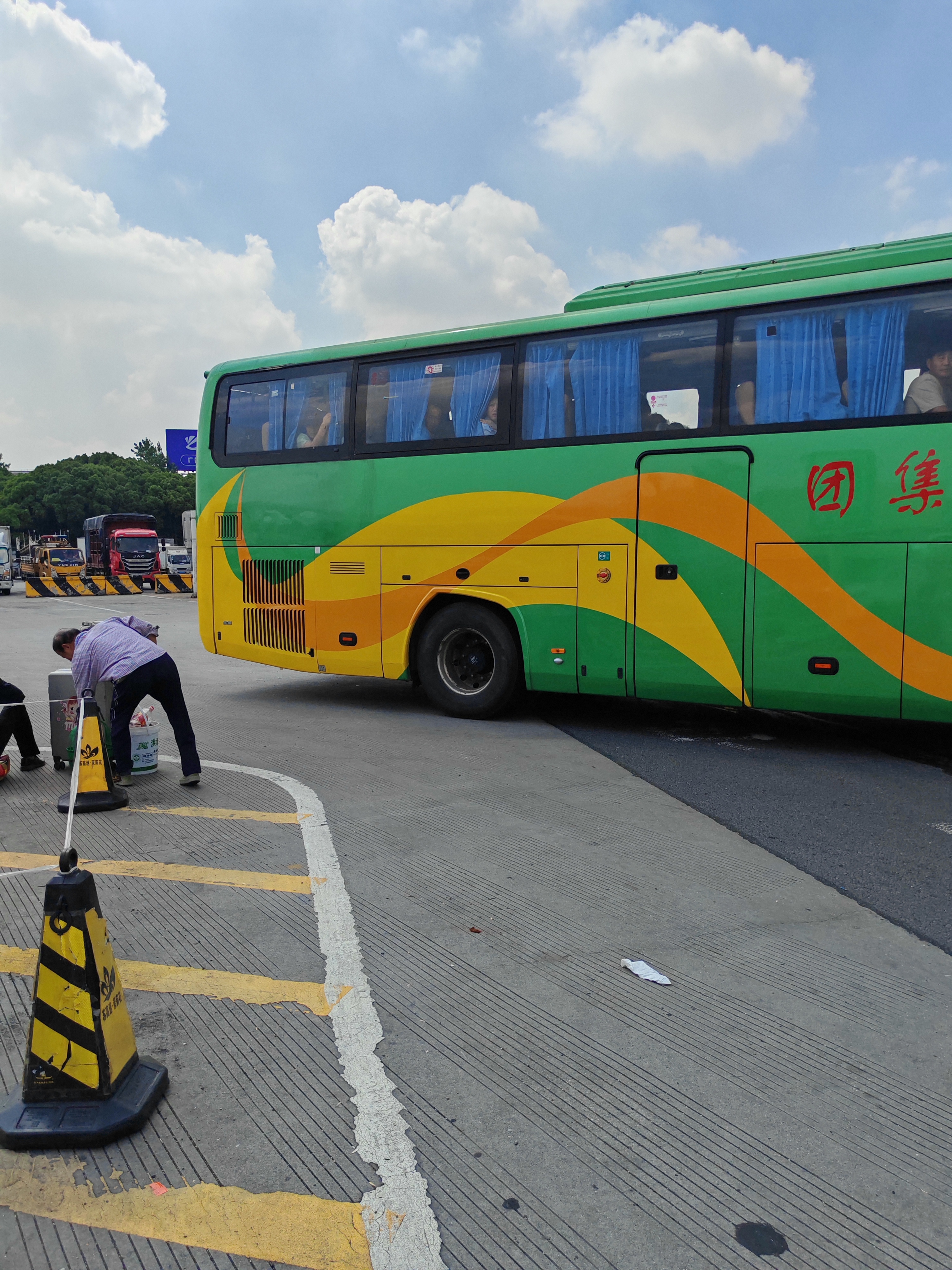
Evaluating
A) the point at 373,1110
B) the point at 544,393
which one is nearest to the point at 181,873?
the point at 373,1110

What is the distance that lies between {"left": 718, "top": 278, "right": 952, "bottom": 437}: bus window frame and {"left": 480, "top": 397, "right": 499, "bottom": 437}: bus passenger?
6.98 feet

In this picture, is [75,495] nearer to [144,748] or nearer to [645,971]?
[144,748]

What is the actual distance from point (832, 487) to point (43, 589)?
3262 centimetres

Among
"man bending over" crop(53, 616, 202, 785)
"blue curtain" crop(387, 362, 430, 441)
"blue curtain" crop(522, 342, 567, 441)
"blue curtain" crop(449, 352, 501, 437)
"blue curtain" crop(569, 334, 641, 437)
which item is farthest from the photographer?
"blue curtain" crop(387, 362, 430, 441)

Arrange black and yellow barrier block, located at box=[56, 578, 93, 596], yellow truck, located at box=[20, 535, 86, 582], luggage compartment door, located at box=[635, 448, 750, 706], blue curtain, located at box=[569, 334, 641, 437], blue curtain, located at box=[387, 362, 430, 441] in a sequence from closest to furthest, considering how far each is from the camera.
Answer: luggage compartment door, located at box=[635, 448, 750, 706], blue curtain, located at box=[569, 334, 641, 437], blue curtain, located at box=[387, 362, 430, 441], black and yellow barrier block, located at box=[56, 578, 93, 596], yellow truck, located at box=[20, 535, 86, 582]

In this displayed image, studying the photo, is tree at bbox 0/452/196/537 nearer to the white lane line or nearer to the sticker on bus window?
the sticker on bus window

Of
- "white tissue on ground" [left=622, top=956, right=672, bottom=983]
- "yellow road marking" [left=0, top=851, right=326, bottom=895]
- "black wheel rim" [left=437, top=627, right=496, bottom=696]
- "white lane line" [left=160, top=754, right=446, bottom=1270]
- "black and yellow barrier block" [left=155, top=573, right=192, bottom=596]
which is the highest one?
"black and yellow barrier block" [left=155, top=573, right=192, bottom=596]

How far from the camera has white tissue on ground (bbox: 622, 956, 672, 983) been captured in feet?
11.9

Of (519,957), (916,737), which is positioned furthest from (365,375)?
(519,957)

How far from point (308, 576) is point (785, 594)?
4.90m

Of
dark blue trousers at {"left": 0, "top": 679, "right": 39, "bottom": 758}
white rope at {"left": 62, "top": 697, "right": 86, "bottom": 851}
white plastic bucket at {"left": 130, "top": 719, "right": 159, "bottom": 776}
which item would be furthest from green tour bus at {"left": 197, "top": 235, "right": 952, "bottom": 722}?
white rope at {"left": 62, "top": 697, "right": 86, "bottom": 851}

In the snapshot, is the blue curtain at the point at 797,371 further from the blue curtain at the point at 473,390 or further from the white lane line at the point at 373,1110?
the white lane line at the point at 373,1110

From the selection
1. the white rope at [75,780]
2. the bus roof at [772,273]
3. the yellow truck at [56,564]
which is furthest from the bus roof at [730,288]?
the yellow truck at [56,564]

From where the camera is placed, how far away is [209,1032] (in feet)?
10.6
